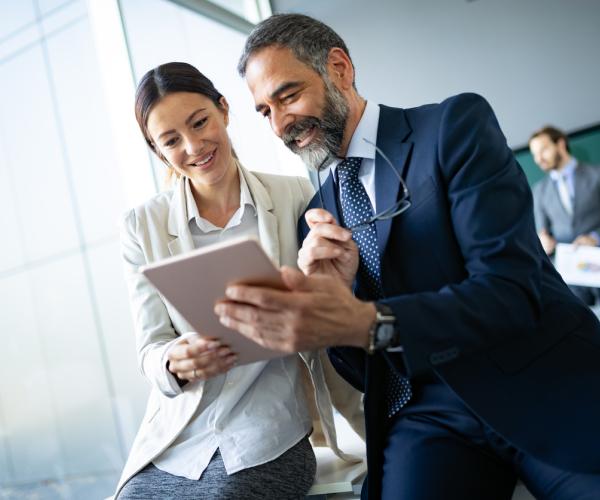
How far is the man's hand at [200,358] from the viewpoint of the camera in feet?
4.54

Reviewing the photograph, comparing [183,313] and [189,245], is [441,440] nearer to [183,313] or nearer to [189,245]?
[183,313]

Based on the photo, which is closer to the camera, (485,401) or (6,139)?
(485,401)

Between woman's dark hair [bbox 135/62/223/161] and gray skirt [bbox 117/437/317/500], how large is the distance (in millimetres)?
1067

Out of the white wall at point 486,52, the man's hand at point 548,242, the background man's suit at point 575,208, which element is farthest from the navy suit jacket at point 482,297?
the white wall at point 486,52

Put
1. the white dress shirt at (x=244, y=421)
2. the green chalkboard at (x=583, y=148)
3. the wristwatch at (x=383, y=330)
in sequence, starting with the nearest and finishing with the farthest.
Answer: the wristwatch at (x=383, y=330)
the white dress shirt at (x=244, y=421)
the green chalkboard at (x=583, y=148)

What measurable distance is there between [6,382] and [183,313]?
1.31 meters

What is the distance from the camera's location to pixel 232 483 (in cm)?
158

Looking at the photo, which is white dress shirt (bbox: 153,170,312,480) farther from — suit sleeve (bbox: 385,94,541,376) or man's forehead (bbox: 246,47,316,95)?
man's forehead (bbox: 246,47,316,95)

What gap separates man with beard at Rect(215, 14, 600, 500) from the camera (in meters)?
1.18

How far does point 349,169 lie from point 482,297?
1.86 feet

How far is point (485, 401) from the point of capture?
1367 mm

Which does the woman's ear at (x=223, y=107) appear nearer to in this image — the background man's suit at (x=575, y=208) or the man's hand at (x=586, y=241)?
the background man's suit at (x=575, y=208)

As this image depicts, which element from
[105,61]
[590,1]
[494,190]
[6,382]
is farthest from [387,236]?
[590,1]

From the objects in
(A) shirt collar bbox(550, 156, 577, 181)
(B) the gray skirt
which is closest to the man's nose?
(B) the gray skirt
